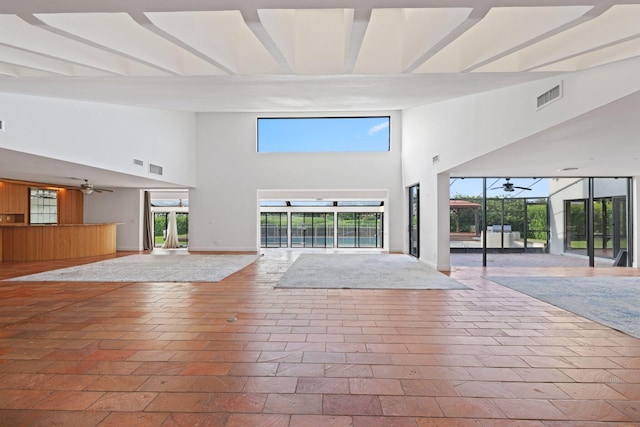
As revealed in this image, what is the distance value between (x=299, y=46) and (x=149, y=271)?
6021 millimetres

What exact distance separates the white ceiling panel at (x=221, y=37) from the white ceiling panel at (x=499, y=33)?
168 cm

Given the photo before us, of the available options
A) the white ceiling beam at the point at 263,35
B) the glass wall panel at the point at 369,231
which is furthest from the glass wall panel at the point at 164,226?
the white ceiling beam at the point at 263,35

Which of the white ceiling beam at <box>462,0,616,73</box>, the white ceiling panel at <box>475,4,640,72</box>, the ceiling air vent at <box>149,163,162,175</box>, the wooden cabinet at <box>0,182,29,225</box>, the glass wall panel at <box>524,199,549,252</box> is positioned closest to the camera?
Answer: the white ceiling beam at <box>462,0,616,73</box>

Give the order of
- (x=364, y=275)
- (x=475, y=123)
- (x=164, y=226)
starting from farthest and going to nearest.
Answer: (x=164, y=226) → (x=364, y=275) → (x=475, y=123)

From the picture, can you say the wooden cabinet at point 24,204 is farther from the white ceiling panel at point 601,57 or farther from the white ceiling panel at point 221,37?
the white ceiling panel at point 601,57

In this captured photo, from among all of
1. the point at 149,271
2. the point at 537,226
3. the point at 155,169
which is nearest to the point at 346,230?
the point at 537,226

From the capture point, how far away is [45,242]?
30.0 feet

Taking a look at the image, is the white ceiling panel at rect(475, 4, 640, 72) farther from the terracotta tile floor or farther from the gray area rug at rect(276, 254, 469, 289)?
the gray area rug at rect(276, 254, 469, 289)

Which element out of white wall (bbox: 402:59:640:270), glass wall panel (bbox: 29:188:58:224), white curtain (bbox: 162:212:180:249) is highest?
white wall (bbox: 402:59:640:270)

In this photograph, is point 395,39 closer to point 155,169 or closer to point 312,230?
point 155,169

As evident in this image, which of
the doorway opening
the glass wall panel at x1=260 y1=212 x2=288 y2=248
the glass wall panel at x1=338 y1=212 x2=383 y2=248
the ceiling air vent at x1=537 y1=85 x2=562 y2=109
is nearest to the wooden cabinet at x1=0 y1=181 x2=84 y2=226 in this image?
the doorway opening

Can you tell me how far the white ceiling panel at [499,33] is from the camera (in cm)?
A: 241

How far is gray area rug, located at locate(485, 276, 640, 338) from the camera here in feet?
12.7

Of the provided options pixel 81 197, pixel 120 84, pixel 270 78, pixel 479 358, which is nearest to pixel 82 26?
pixel 120 84
